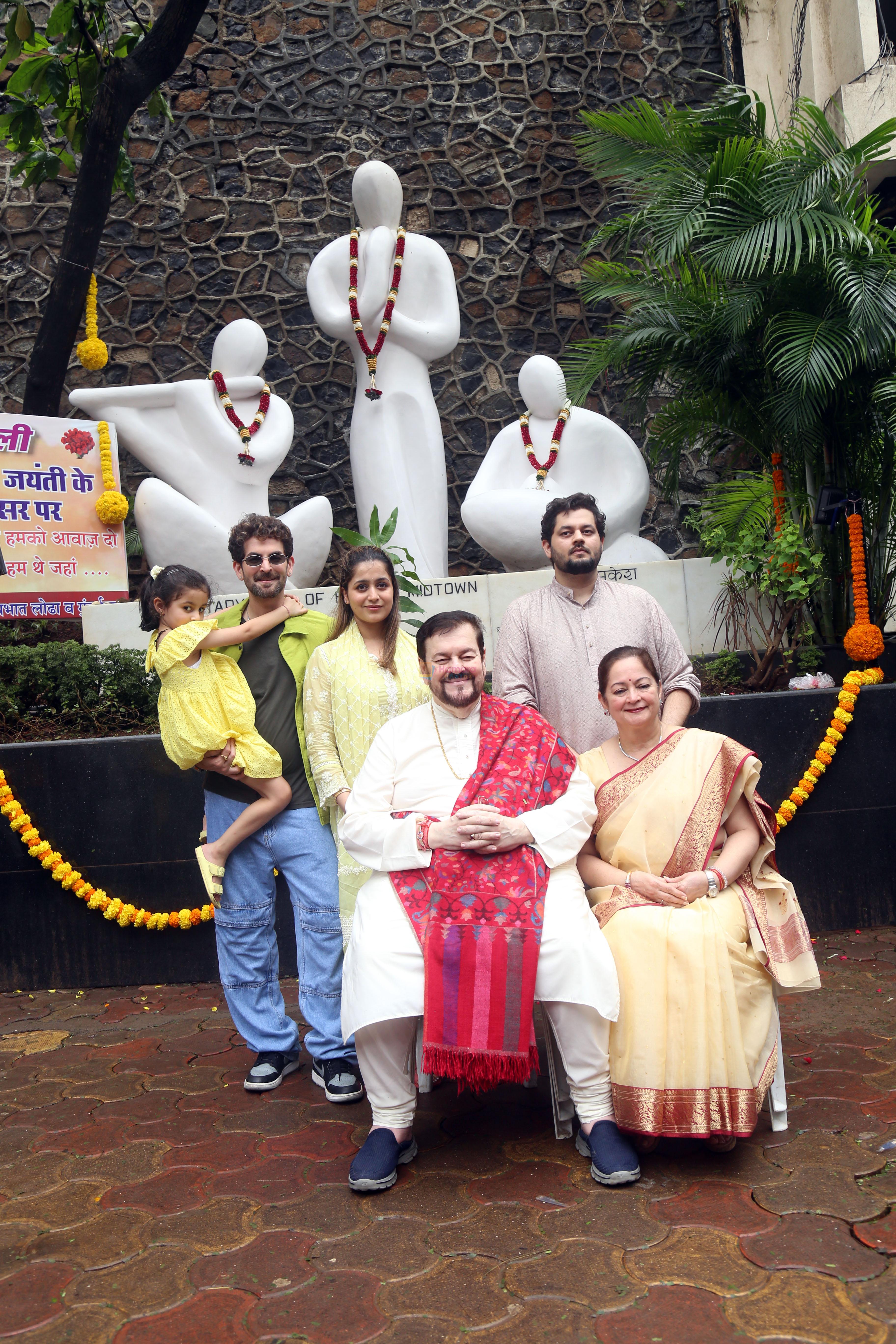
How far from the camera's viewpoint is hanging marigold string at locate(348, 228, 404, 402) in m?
5.90

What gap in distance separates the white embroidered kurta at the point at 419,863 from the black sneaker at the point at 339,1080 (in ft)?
1.34

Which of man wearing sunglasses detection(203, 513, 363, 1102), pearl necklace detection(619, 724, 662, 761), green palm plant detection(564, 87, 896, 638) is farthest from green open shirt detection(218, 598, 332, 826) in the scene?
green palm plant detection(564, 87, 896, 638)

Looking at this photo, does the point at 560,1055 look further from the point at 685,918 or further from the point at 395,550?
the point at 395,550

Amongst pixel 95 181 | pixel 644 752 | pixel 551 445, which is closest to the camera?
pixel 644 752

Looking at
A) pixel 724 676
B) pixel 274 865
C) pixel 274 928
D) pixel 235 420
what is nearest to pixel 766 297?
pixel 724 676

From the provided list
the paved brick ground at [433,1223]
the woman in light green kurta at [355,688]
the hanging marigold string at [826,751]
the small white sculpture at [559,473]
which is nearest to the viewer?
the paved brick ground at [433,1223]

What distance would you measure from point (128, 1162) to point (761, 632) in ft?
12.4

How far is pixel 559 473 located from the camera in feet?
19.0

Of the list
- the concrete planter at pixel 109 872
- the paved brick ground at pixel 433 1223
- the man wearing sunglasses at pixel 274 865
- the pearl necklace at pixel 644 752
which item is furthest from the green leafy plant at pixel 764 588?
the man wearing sunglasses at pixel 274 865

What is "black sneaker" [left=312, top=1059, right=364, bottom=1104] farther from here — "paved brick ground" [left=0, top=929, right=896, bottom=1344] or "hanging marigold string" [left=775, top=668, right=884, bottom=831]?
→ "hanging marigold string" [left=775, top=668, right=884, bottom=831]

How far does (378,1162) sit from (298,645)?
54.9 inches

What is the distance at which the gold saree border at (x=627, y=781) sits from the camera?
105 inches

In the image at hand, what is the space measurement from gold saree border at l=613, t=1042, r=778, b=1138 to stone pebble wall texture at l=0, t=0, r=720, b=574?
6006mm

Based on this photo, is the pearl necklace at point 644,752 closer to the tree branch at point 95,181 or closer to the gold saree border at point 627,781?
the gold saree border at point 627,781
